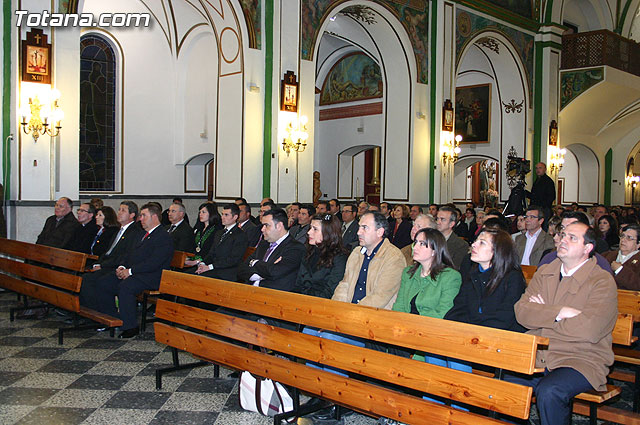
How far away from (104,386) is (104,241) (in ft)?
10.9

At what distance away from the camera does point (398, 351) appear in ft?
14.2

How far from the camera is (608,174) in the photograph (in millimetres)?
22453

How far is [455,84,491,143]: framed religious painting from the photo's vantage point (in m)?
19.4

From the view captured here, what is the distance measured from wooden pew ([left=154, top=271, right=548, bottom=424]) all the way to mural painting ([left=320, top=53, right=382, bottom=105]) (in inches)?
607

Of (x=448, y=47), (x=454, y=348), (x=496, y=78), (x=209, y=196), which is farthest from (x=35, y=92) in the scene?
(x=496, y=78)

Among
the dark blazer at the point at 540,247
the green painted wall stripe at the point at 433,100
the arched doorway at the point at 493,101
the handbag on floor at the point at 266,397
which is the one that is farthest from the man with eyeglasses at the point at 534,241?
the arched doorway at the point at 493,101

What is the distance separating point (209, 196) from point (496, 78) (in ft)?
30.8

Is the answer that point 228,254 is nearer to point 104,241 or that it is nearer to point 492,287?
point 104,241

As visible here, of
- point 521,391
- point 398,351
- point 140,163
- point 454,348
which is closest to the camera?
point 521,391

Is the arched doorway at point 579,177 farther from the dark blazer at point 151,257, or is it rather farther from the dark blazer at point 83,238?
the dark blazer at point 151,257

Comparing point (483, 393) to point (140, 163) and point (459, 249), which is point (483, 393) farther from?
point (140, 163)

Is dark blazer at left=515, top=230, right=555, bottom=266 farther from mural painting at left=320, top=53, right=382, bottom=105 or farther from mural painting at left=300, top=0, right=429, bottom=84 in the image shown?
mural painting at left=320, top=53, right=382, bottom=105

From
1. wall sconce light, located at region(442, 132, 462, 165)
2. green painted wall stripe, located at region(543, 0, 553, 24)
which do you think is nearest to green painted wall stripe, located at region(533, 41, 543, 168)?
green painted wall stripe, located at region(543, 0, 553, 24)

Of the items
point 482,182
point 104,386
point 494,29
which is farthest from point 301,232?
point 482,182
